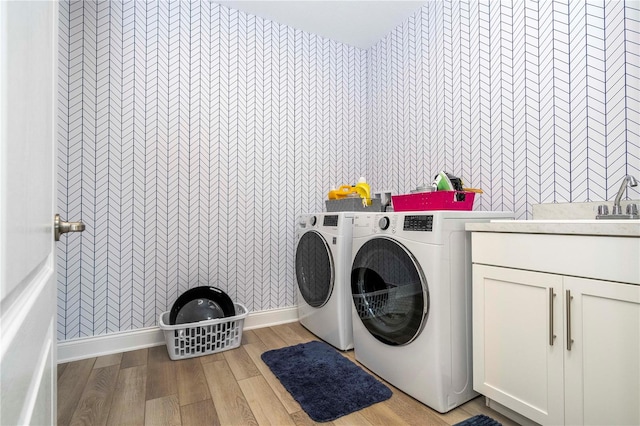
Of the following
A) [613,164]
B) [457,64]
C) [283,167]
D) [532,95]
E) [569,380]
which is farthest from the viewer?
[283,167]

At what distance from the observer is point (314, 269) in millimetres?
2182

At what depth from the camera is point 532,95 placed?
1.68 m


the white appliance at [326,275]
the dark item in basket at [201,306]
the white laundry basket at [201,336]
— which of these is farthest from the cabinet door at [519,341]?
the dark item in basket at [201,306]

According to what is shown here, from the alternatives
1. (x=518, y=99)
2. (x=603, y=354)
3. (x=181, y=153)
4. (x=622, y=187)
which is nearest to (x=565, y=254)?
(x=603, y=354)

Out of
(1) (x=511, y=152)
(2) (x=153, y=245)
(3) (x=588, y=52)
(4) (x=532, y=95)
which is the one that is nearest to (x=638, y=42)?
(3) (x=588, y=52)

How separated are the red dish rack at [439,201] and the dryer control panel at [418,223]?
214 millimetres

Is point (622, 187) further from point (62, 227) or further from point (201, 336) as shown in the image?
point (201, 336)

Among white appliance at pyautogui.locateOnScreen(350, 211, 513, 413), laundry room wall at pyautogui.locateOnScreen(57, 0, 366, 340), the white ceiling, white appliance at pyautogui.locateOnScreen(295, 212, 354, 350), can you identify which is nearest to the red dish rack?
white appliance at pyautogui.locateOnScreen(350, 211, 513, 413)

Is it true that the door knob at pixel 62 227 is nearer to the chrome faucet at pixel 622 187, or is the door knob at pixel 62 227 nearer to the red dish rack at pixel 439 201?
the red dish rack at pixel 439 201

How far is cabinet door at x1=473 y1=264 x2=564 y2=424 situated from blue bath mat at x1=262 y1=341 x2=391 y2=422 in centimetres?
50

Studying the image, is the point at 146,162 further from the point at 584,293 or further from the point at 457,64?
the point at 584,293

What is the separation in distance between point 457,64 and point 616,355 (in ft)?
5.98

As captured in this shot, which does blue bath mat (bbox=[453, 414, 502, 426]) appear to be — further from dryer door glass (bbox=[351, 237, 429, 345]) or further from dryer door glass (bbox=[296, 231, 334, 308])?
dryer door glass (bbox=[296, 231, 334, 308])

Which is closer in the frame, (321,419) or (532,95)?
(321,419)
